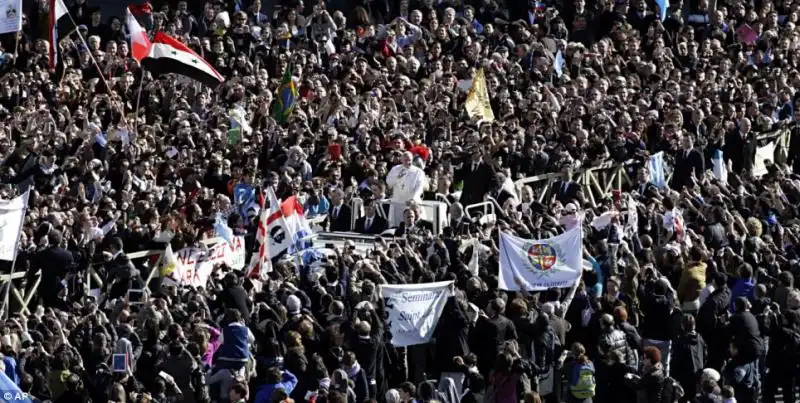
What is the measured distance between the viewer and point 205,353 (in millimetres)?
23547

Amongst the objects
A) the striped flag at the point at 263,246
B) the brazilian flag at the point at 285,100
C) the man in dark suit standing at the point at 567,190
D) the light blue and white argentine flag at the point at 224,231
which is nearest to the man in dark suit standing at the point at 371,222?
the light blue and white argentine flag at the point at 224,231

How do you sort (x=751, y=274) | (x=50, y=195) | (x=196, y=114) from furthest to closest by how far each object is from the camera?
(x=196, y=114), (x=50, y=195), (x=751, y=274)

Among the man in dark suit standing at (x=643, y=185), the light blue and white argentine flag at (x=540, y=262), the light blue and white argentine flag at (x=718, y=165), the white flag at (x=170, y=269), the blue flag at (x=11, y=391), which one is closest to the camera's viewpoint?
→ the blue flag at (x=11, y=391)

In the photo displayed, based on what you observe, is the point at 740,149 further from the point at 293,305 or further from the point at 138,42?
the point at 293,305

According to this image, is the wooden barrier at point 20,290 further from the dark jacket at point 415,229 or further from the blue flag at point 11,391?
the blue flag at point 11,391

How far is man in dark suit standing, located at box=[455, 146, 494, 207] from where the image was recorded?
30750 millimetres

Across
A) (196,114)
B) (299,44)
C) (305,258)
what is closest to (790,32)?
(299,44)

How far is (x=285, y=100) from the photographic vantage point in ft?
115

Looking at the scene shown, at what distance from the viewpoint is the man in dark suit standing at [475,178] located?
30.8 m

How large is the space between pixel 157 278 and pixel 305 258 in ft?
5.98

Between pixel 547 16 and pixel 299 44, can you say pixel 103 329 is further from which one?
pixel 547 16

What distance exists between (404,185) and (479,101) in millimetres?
4739

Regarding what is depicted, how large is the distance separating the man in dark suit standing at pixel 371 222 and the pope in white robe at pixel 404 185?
7.6 inches

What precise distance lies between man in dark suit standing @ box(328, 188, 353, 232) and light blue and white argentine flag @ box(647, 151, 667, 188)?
450 cm
